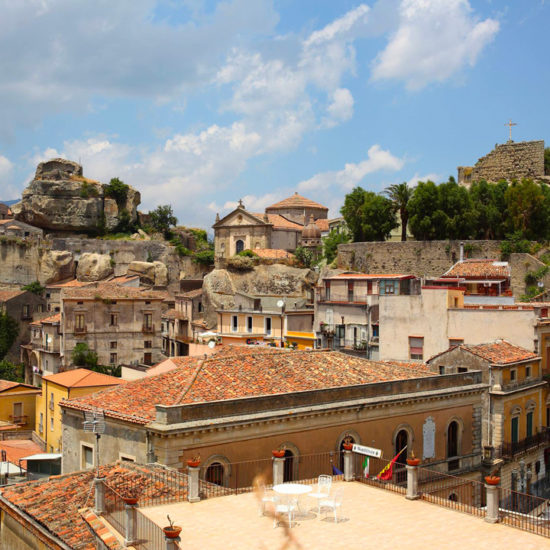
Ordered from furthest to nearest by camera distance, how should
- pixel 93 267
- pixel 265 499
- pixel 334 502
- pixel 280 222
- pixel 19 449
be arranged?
1. pixel 280 222
2. pixel 93 267
3. pixel 19 449
4. pixel 265 499
5. pixel 334 502

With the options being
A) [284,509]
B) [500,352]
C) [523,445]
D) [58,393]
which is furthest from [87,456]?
[523,445]

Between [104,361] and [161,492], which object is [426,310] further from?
[104,361]

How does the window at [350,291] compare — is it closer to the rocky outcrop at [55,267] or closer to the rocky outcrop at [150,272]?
the rocky outcrop at [150,272]

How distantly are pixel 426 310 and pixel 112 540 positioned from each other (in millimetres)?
25491

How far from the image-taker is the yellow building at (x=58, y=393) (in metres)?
37.2

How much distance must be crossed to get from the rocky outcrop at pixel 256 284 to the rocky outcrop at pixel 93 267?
38.0 ft

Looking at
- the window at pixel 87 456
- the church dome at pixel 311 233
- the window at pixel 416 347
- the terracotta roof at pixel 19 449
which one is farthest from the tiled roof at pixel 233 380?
the church dome at pixel 311 233

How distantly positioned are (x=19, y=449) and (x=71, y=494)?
17.9 meters

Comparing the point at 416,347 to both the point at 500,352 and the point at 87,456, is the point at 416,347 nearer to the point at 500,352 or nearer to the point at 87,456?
the point at 500,352

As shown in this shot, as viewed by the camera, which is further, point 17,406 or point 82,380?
point 17,406

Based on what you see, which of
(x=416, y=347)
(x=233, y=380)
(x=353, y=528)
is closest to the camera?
(x=353, y=528)

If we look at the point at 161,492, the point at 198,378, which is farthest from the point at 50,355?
the point at 161,492

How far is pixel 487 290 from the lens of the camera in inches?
1791

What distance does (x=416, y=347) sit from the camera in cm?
3688
